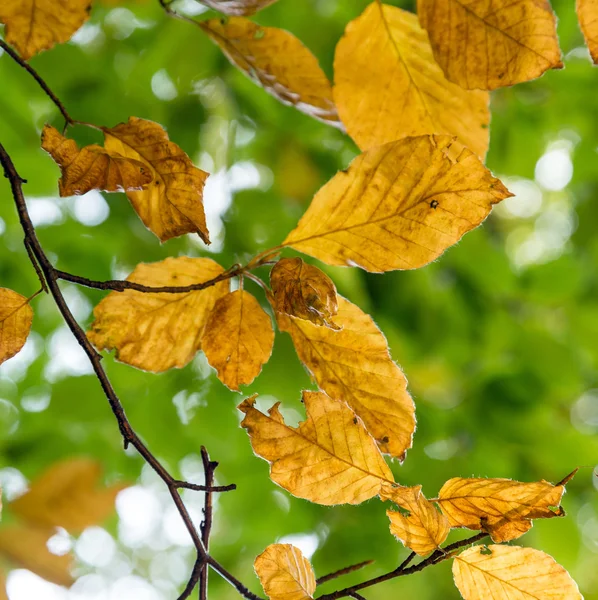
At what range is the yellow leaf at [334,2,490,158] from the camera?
412 mm

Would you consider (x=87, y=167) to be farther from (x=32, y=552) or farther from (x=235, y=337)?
(x=32, y=552)

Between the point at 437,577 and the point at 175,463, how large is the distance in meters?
0.62

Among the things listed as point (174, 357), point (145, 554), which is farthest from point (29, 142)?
point (145, 554)

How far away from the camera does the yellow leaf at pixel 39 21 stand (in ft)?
1.24

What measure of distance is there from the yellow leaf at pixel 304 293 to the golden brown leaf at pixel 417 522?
9cm

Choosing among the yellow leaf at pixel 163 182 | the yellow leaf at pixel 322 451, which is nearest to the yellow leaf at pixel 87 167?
the yellow leaf at pixel 163 182

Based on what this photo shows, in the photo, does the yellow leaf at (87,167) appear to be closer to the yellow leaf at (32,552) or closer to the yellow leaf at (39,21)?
the yellow leaf at (39,21)

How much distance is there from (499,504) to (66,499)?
2.16ft

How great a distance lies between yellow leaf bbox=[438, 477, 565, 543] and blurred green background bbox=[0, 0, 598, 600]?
60 centimetres

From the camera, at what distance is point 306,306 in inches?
11.3

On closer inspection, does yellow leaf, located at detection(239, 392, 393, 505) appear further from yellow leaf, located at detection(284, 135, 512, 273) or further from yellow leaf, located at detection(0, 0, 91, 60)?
yellow leaf, located at detection(0, 0, 91, 60)

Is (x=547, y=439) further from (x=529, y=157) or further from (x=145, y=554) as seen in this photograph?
(x=145, y=554)

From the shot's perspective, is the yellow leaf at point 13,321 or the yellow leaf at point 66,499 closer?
the yellow leaf at point 13,321

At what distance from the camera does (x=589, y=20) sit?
0.32m
